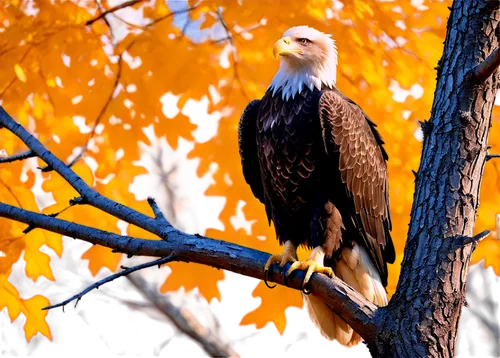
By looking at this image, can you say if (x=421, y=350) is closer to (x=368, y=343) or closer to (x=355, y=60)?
(x=368, y=343)

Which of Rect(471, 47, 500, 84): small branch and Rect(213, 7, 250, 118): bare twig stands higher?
Rect(213, 7, 250, 118): bare twig

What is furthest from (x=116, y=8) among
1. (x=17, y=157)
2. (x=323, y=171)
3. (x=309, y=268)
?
(x=309, y=268)

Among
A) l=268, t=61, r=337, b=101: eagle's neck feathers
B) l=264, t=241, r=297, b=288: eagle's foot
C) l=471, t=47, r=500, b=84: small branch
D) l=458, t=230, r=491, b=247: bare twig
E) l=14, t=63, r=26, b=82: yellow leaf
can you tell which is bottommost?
l=458, t=230, r=491, b=247: bare twig

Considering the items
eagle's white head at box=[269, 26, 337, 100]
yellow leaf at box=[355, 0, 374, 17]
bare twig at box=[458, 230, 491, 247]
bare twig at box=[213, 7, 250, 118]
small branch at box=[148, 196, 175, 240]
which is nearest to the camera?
bare twig at box=[458, 230, 491, 247]

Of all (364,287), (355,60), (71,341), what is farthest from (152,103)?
(71,341)

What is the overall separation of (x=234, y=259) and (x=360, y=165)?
1.81 ft

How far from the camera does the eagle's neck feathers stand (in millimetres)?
2143

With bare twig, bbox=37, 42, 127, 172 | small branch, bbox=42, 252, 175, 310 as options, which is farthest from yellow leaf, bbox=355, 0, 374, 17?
small branch, bbox=42, 252, 175, 310

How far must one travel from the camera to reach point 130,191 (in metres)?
2.65

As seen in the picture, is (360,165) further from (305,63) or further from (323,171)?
(305,63)

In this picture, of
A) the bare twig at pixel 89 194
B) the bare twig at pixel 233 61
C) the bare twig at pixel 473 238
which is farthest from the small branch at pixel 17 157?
the bare twig at pixel 473 238

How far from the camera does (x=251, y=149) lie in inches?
91.1

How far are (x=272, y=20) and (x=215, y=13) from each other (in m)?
0.25

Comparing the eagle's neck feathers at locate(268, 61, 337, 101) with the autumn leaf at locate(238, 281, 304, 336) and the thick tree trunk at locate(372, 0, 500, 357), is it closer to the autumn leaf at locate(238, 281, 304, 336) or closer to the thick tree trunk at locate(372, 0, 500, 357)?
the thick tree trunk at locate(372, 0, 500, 357)
